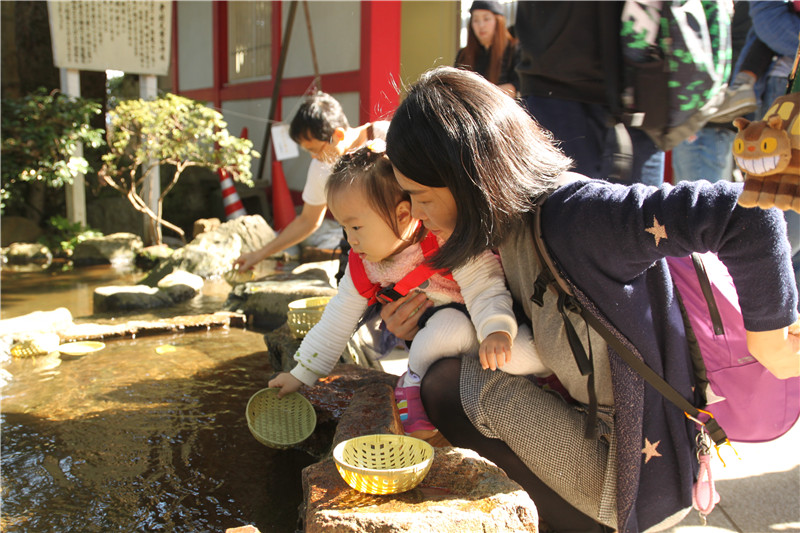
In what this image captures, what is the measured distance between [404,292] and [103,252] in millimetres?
5854

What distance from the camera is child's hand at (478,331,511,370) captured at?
1.75 meters

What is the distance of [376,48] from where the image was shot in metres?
7.07

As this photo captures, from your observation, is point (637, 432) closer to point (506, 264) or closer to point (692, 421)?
point (692, 421)

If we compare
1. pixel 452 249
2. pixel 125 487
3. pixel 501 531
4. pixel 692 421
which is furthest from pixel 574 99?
pixel 125 487

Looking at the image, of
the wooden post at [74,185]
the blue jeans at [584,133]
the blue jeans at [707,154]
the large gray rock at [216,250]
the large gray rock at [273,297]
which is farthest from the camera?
the wooden post at [74,185]

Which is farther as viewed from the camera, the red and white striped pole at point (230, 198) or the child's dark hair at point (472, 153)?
the red and white striped pole at point (230, 198)

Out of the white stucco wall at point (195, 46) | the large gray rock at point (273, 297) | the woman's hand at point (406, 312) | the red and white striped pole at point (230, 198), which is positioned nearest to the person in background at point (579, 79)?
the woman's hand at point (406, 312)

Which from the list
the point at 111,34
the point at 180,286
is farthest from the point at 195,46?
the point at 180,286

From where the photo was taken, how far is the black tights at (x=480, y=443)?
1836 mm

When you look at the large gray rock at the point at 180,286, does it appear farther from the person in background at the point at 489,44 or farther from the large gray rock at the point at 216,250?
the person in background at the point at 489,44

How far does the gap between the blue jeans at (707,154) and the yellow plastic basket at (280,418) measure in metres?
2.38

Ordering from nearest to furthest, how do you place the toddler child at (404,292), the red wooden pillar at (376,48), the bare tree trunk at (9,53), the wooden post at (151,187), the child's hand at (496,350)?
the child's hand at (496,350)
the toddler child at (404,292)
the red wooden pillar at (376,48)
the wooden post at (151,187)
the bare tree trunk at (9,53)

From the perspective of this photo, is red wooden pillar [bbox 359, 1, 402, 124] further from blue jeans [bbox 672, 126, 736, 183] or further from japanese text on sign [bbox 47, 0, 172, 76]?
blue jeans [bbox 672, 126, 736, 183]

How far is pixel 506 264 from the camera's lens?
6.39ft
